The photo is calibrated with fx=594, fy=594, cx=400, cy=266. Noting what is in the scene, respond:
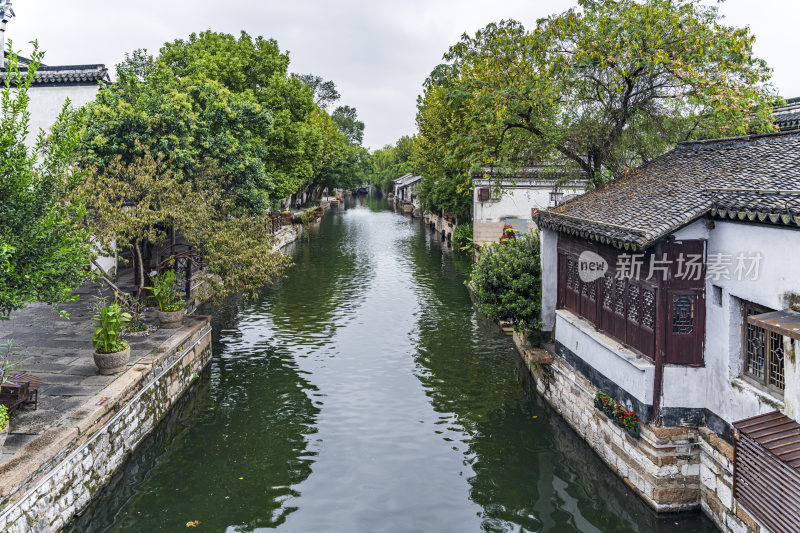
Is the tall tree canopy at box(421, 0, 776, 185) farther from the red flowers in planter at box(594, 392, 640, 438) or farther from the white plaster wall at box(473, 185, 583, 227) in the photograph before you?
the white plaster wall at box(473, 185, 583, 227)

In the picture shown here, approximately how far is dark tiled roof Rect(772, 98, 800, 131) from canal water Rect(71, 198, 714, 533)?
436 inches

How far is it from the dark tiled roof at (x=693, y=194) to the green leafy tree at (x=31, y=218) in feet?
30.8

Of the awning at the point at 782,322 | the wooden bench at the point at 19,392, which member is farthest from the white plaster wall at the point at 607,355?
the wooden bench at the point at 19,392

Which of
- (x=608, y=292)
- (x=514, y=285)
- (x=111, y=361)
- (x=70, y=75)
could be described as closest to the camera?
(x=608, y=292)

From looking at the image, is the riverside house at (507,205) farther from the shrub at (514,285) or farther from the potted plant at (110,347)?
the potted plant at (110,347)

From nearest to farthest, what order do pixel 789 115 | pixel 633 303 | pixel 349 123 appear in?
pixel 633 303 < pixel 789 115 < pixel 349 123

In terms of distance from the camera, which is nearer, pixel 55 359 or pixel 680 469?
pixel 680 469

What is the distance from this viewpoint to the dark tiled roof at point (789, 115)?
18.2 m

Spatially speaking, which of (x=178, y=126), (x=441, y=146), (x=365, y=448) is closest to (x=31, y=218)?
(x=365, y=448)

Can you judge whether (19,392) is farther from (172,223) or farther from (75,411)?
(172,223)

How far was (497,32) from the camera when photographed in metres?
20.2

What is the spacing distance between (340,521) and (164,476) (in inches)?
152

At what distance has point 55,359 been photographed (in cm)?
1404

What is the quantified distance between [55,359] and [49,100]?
15.0m
